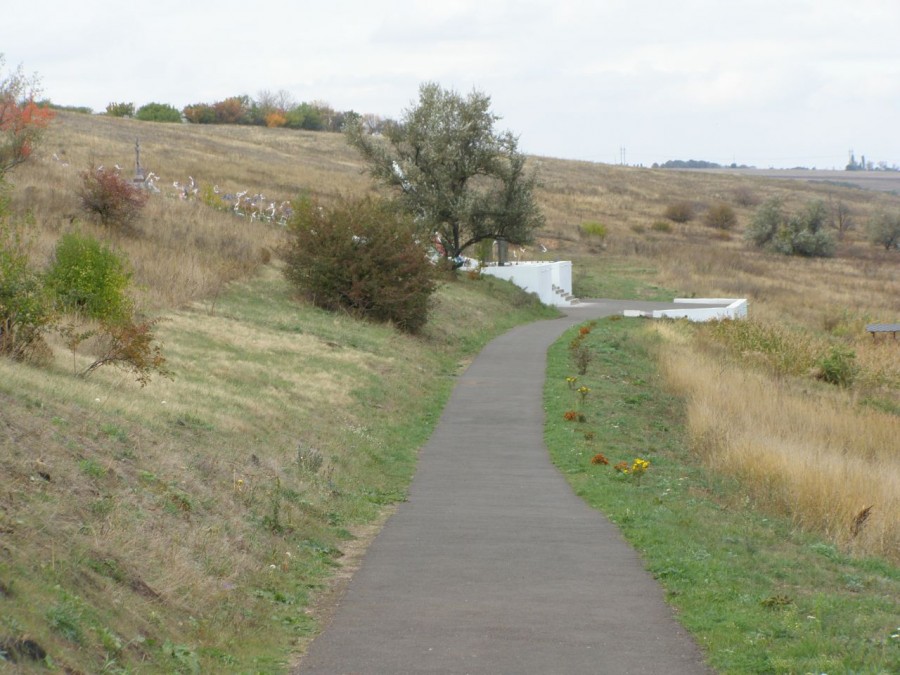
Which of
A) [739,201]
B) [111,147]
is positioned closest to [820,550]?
[111,147]

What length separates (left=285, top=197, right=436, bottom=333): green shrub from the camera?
96.0ft

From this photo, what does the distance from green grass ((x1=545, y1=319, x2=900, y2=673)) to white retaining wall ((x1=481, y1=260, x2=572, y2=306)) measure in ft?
81.8

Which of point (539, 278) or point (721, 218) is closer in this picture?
point (539, 278)

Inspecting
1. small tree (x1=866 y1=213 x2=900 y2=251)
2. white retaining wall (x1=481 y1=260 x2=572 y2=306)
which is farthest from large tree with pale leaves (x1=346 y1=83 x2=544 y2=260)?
small tree (x1=866 y1=213 x2=900 y2=251)

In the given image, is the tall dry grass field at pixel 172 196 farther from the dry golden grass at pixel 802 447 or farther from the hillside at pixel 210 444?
the dry golden grass at pixel 802 447

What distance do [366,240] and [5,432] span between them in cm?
2176

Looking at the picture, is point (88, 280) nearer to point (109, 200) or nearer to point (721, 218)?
point (109, 200)

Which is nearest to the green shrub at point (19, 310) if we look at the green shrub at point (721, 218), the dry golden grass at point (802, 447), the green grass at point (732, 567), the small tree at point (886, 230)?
the green grass at point (732, 567)

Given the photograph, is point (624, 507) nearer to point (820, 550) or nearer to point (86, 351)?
point (820, 550)

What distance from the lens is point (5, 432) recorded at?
8570 mm

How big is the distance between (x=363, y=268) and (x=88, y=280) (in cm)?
1293

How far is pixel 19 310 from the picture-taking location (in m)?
13.7

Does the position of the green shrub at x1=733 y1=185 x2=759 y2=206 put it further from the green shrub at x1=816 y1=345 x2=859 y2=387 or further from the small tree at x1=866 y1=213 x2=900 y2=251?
the green shrub at x1=816 y1=345 x2=859 y2=387

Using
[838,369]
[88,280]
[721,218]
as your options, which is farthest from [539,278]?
[721,218]
